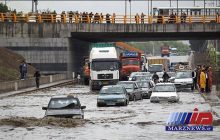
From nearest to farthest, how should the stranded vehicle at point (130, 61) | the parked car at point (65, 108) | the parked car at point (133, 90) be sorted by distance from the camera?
the parked car at point (65, 108) < the parked car at point (133, 90) < the stranded vehicle at point (130, 61)

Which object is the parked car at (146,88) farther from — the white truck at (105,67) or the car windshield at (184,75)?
the car windshield at (184,75)

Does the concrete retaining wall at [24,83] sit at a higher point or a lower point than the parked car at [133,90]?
lower

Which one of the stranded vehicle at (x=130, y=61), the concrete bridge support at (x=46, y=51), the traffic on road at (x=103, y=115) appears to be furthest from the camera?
the stranded vehicle at (x=130, y=61)

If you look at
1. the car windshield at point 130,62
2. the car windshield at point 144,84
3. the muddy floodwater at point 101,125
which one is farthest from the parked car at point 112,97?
the car windshield at point 130,62

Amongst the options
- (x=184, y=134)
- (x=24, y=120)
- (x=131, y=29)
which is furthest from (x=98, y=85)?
(x=184, y=134)

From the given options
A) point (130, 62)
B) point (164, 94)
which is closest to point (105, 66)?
point (164, 94)

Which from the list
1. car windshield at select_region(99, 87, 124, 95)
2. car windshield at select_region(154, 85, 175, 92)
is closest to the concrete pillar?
car windshield at select_region(154, 85, 175, 92)

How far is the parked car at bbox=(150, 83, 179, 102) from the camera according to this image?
39.8 metres

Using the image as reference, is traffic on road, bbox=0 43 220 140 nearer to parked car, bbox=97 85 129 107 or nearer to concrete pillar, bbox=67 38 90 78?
parked car, bbox=97 85 129 107

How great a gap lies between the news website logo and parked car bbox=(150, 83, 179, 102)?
16.8m

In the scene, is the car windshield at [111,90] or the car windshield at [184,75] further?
the car windshield at [184,75]

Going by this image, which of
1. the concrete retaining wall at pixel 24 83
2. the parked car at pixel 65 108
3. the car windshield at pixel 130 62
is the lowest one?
the concrete retaining wall at pixel 24 83

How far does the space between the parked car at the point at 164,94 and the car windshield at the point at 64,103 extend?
13590mm

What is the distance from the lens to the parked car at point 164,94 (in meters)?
39.8
